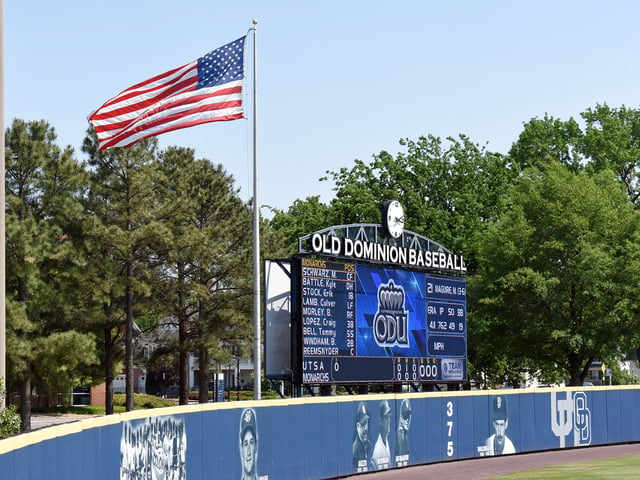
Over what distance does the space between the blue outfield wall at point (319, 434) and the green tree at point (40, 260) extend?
1817cm

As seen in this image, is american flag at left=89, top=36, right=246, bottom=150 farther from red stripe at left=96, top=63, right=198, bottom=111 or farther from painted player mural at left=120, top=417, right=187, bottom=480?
painted player mural at left=120, top=417, right=187, bottom=480

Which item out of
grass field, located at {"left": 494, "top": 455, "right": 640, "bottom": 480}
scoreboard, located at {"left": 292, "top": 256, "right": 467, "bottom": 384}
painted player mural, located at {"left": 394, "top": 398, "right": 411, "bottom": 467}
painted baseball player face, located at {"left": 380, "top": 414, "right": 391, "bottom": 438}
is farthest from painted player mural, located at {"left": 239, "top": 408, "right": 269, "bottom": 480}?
painted player mural, located at {"left": 394, "top": 398, "right": 411, "bottom": 467}

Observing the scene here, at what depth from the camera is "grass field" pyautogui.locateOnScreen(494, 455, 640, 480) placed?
23.7 m

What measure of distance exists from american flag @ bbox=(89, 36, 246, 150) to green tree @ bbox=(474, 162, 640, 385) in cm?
2657

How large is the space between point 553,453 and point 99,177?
25027 millimetres

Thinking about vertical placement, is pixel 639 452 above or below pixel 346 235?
below

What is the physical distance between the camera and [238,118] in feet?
81.4

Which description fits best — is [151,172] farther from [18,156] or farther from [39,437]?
[39,437]

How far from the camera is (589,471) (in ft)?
82.5

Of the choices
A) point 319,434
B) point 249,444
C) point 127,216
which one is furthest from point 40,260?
point 249,444

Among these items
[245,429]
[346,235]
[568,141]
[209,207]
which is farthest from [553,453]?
[568,141]

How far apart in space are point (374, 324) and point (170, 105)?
9384mm

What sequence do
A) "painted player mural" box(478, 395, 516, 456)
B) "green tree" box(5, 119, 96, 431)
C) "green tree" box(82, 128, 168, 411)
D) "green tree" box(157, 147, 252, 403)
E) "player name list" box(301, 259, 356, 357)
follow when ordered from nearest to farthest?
"player name list" box(301, 259, 356, 357) < "painted player mural" box(478, 395, 516, 456) < "green tree" box(5, 119, 96, 431) < "green tree" box(82, 128, 168, 411) < "green tree" box(157, 147, 252, 403)

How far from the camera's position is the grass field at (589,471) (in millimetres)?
23656
